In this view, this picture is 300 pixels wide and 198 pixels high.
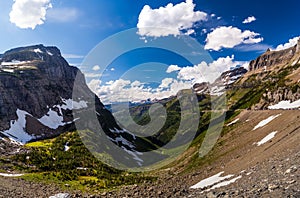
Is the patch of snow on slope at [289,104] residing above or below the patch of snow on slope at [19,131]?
below

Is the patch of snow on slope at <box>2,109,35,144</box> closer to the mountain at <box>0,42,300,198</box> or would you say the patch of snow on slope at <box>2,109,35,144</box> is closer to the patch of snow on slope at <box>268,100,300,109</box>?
the mountain at <box>0,42,300,198</box>

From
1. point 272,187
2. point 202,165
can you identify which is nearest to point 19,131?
point 202,165

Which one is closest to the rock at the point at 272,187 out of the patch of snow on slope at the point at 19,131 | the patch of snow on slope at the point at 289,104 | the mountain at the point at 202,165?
the mountain at the point at 202,165

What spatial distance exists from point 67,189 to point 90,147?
7914cm

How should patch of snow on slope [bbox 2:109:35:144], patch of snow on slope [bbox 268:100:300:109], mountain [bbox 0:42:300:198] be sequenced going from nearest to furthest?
1. mountain [bbox 0:42:300:198]
2. patch of snow on slope [bbox 268:100:300:109]
3. patch of snow on slope [bbox 2:109:35:144]

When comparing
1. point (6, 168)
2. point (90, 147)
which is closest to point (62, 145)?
point (90, 147)

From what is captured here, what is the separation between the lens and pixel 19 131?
16000cm

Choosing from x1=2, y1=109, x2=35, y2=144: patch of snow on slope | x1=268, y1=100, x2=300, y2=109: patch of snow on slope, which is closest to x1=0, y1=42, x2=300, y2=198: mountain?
x1=268, y1=100, x2=300, y2=109: patch of snow on slope

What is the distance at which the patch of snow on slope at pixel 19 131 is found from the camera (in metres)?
150

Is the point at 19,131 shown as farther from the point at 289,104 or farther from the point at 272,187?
the point at 272,187

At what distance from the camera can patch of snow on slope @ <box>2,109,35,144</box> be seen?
150125mm

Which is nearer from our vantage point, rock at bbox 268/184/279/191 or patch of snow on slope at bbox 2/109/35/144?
rock at bbox 268/184/279/191

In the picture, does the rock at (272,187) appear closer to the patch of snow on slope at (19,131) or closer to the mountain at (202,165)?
the mountain at (202,165)

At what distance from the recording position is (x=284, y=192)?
63.8 feet
